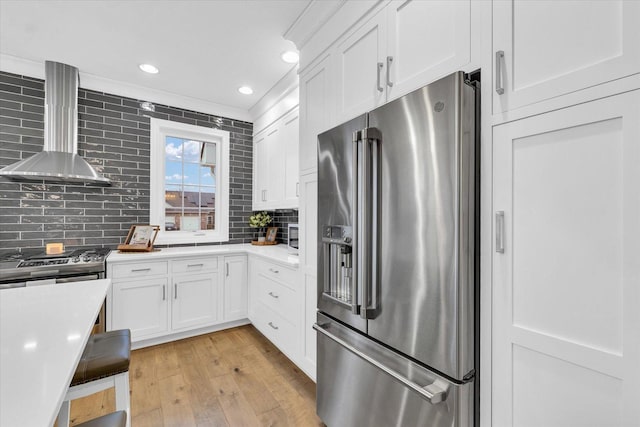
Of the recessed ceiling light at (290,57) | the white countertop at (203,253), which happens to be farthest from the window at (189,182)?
the recessed ceiling light at (290,57)

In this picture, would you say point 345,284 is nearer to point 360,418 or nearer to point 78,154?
point 360,418

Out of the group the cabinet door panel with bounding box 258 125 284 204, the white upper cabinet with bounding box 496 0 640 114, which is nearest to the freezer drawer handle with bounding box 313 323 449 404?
the white upper cabinet with bounding box 496 0 640 114

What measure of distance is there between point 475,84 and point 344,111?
2.51ft

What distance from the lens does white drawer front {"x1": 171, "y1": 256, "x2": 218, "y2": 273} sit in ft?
9.36

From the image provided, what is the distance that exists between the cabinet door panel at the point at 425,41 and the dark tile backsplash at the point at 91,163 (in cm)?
232

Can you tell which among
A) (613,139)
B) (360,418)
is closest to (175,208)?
(360,418)

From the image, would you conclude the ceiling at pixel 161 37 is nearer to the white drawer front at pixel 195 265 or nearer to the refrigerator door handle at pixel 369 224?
the refrigerator door handle at pixel 369 224

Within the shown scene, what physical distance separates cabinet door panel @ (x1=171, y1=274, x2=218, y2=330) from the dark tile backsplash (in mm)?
857

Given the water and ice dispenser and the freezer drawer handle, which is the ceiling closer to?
the water and ice dispenser

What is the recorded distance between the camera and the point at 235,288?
3176 mm

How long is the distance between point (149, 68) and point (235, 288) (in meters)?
2.33

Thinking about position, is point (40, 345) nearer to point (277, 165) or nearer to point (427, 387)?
point (427, 387)

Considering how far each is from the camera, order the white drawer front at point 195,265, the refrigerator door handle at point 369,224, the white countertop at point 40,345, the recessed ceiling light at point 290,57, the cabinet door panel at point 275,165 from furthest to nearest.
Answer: the cabinet door panel at point 275,165 < the white drawer front at point 195,265 < the recessed ceiling light at point 290,57 < the refrigerator door handle at point 369,224 < the white countertop at point 40,345

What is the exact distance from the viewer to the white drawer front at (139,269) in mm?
2561
